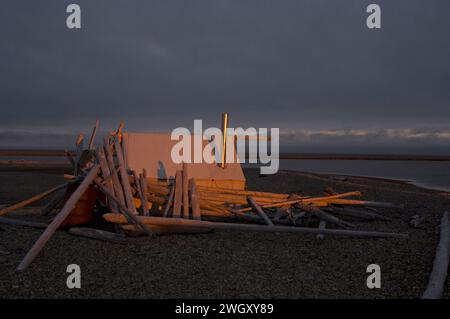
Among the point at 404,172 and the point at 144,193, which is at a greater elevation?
the point at 144,193

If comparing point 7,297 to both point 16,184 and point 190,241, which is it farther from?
point 16,184

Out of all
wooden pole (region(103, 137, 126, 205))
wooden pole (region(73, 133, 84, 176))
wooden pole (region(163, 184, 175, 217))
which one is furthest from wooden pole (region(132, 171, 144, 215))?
wooden pole (region(73, 133, 84, 176))

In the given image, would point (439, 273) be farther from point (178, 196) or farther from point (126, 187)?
point (126, 187)

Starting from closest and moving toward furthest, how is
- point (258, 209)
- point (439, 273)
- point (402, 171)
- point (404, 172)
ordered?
1. point (439, 273)
2. point (258, 209)
3. point (404, 172)
4. point (402, 171)

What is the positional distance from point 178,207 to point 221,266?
3.69m

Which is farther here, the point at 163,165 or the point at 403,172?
the point at 403,172

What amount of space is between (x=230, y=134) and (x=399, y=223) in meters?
6.91

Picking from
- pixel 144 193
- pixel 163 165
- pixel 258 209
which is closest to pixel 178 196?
pixel 144 193

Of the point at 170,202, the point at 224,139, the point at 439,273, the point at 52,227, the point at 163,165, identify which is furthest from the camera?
the point at 224,139

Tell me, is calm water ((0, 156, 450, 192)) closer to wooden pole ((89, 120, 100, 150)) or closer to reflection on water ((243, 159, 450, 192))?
reflection on water ((243, 159, 450, 192))

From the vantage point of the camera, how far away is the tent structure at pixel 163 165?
15367 millimetres

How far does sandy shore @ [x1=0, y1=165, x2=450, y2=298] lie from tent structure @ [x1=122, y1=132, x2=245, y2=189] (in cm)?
381

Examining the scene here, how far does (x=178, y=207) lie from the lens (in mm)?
12266
